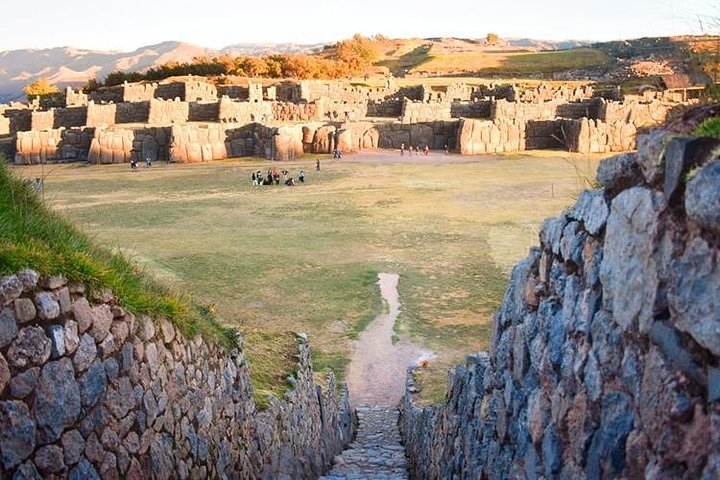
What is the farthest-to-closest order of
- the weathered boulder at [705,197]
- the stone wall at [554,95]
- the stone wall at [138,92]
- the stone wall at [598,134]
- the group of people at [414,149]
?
the stone wall at [554,95]
the stone wall at [138,92]
the group of people at [414,149]
the stone wall at [598,134]
the weathered boulder at [705,197]

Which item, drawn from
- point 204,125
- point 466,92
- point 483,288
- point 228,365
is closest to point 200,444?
point 228,365

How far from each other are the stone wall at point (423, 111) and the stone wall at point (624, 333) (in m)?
→ 58.2

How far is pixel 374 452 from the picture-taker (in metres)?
15.2

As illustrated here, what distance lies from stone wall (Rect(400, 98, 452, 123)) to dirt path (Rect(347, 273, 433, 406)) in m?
46.0

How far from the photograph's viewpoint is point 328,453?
1408cm

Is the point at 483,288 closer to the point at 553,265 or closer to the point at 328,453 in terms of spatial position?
the point at 328,453

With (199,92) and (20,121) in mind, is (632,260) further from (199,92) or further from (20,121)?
(199,92)

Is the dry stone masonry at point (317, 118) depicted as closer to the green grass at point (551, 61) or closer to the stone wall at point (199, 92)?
the stone wall at point (199, 92)

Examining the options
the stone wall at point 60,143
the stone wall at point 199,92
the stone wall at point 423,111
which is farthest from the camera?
the stone wall at point 199,92

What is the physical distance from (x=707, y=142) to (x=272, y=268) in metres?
22.0

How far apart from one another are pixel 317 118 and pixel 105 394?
62.3 metres

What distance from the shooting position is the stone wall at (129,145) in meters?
55.2

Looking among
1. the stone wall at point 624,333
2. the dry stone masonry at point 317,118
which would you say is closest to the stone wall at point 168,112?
the dry stone masonry at point 317,118

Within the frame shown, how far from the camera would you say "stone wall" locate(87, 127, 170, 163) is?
55.2 metres
